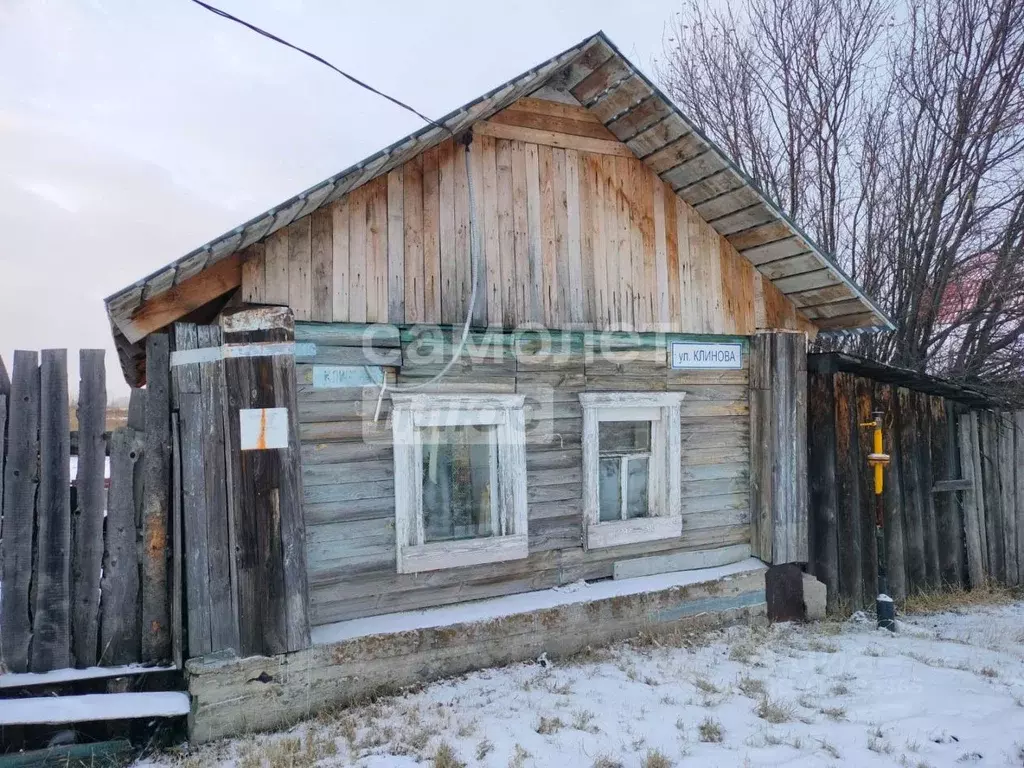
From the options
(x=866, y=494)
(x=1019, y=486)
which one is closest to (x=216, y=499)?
(x=866, y=494)

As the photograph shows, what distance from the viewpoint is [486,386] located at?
5.88m

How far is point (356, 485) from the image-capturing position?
17.5ft

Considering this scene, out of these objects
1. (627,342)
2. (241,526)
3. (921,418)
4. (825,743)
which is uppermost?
(627,342)

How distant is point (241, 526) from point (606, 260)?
12.8 ft

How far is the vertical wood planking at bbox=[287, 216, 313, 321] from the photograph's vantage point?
5000 mm

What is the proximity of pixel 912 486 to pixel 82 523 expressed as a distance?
8.60 m

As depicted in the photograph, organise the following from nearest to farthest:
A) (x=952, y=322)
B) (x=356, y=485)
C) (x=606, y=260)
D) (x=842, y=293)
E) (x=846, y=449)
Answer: (x=356, y=485), (x=606, y=260), (x=842, y=293), (x=846, y=449), (x=952, y=322)

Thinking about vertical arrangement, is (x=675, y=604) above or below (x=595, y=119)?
below

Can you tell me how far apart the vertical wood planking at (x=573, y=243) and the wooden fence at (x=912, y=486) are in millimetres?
3181

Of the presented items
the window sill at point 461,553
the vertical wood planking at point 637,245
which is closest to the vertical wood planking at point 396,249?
the window sill at point 461,553

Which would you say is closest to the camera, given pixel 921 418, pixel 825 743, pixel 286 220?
pixel 825 743

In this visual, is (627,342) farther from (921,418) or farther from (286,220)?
(921,418)

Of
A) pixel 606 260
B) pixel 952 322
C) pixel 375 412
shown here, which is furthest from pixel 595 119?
pixel 952 322

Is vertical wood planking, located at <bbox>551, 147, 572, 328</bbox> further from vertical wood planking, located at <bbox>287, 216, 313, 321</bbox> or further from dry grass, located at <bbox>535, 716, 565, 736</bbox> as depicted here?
dry grass, located at <bbox>535, 716, 565, 736</bbox>
